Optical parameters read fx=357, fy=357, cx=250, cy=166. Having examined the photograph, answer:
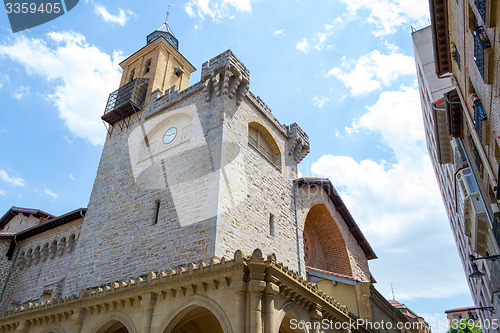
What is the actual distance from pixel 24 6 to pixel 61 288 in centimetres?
1255

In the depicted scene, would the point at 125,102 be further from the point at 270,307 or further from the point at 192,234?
the point at 270,307

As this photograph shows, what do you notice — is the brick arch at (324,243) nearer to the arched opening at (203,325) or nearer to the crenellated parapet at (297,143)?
the crenellated parapet at (297,143)

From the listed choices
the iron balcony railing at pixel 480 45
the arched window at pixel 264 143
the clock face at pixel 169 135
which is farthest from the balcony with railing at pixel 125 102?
the iron balcony railing at pixel 480 45

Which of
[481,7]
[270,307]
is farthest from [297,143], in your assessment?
[270,307]

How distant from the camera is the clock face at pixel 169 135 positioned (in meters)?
15.9

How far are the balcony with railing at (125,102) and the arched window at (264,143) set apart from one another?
19.6 ft

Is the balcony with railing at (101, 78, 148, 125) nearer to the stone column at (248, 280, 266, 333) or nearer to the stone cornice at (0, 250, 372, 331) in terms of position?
the stone cornice at (0, 250, 372, 331)

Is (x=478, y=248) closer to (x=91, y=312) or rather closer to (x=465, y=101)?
(x=465, y=101)

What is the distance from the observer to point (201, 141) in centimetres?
1443

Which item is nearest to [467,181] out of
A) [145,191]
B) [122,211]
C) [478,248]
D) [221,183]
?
[478,248]

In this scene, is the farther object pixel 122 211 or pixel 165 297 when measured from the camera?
pixel 122 211

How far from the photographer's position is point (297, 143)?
61.3ft

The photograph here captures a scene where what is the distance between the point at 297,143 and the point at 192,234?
8.74 meters

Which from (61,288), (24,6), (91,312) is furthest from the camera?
(61,288)
